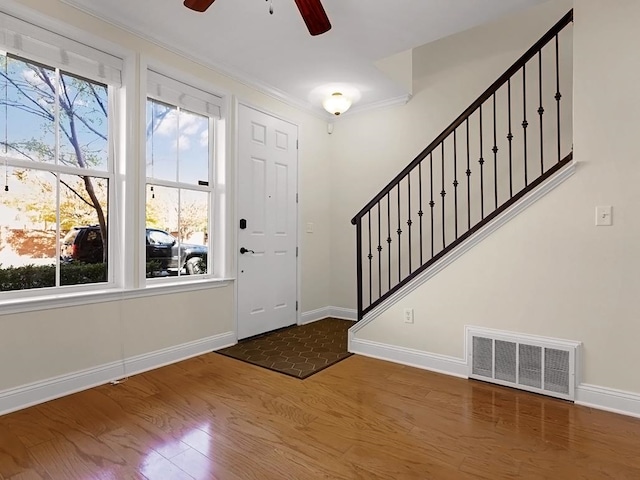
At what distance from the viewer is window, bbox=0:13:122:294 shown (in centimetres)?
239

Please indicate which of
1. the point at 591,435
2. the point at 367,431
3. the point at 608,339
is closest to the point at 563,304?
the point at 608,339

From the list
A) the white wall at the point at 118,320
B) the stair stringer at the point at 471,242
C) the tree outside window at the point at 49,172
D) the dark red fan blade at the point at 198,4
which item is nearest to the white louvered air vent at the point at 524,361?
the stair stringer at the point at 471,242

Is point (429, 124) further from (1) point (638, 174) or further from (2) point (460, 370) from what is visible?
(2) point (460, 370)

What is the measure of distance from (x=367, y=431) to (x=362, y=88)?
340 centimetres

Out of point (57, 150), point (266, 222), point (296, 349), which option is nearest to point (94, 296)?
point (57, 150)

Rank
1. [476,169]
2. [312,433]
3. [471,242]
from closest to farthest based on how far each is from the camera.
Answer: [312,433], [471,242], [476,169]

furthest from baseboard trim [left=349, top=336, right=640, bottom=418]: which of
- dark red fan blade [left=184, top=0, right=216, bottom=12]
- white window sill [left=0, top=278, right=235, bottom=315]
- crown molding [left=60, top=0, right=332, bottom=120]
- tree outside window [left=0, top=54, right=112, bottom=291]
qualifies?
dark red fan blade [left=184, top=0, right=216, bottom=12]

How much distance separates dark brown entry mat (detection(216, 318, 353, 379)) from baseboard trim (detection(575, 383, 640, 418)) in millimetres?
1774

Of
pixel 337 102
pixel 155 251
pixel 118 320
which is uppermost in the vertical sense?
pixel 337 102

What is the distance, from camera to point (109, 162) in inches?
113

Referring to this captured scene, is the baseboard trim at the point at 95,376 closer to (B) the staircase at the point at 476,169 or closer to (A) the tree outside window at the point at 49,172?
(A) the tree outside window at the point at 49,172

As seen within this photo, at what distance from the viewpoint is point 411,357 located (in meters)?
3.13

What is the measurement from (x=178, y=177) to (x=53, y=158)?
3.17 ft

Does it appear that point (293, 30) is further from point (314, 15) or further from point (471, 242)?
point (471, 242)
